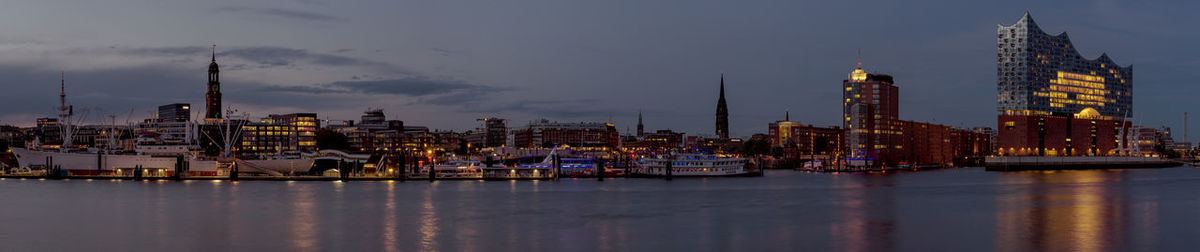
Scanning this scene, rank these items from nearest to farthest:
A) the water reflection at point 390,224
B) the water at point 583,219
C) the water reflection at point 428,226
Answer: the water reflection at point 390,224 < the water reflection at point 428,226 < the water at point 583,219

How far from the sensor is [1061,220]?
5322cm

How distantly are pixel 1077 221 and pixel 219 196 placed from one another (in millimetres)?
59936

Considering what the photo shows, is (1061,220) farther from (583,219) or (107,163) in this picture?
(107,163)

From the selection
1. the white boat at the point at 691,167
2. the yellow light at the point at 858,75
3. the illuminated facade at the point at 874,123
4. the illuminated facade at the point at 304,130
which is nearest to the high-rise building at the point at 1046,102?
the illuminated facade at the point at 874,123

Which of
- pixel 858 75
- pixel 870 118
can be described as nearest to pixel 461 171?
pixel 870 118

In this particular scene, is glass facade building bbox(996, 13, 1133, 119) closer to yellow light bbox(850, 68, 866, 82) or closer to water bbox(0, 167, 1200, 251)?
yellow light bbox(850, 68, 866, 82)

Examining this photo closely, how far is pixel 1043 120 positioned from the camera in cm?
18588

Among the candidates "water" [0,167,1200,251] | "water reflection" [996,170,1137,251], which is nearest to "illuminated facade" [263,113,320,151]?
"water" [0,167,1200,251]

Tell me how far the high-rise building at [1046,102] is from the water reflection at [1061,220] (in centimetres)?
10861

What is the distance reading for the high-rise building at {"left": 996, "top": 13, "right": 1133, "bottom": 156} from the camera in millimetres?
185000

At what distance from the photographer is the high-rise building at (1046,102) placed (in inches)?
7283

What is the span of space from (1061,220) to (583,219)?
2761 centimetres

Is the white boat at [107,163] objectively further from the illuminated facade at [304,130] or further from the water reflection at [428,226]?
the illuminated facade at [304,130]

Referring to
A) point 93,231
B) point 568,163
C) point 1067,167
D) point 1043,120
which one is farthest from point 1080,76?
point 93,231
